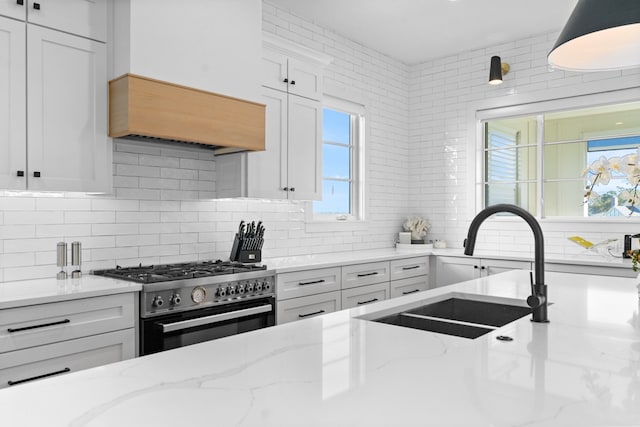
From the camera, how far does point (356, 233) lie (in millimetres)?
5238

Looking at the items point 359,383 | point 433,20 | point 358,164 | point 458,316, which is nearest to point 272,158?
point 358,164

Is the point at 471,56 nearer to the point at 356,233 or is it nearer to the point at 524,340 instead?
the point at 356,233

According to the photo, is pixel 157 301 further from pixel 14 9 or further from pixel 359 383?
pixel 359 383

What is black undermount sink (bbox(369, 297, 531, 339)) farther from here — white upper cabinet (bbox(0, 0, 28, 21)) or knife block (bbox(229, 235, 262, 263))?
white upper cabinet (bbox(0, 0, 28, 21))

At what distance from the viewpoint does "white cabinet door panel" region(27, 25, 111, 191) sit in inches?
105

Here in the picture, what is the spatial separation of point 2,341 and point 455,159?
4.68 meters

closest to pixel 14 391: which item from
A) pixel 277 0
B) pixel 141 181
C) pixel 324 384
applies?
pixel 324 384

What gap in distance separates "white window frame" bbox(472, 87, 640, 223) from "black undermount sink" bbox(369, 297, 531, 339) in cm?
308

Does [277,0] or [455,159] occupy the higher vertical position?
[277,0]

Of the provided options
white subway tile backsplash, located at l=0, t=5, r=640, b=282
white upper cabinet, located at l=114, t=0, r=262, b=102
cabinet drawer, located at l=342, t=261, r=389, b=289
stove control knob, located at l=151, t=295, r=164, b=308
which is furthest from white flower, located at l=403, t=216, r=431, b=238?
stove control knob, located at l=151, t=295, r=164, b=308

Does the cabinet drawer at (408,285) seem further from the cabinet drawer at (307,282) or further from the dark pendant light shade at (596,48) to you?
the dark pendant light shade at (596,48)

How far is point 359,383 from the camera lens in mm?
1106

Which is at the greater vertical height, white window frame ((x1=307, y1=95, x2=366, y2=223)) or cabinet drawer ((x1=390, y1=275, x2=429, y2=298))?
white window frame ((x1=307, y1=95, x2=366, y2=223))

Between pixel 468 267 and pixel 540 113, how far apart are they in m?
1.75
